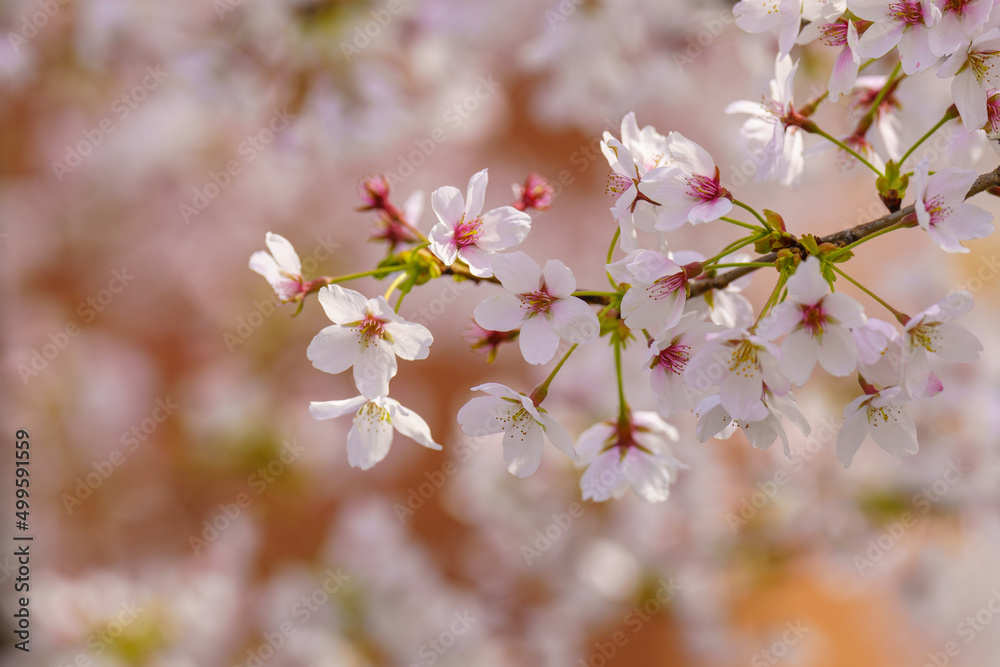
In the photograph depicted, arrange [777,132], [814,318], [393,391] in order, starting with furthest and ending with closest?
[393,391] < [777,132] < [814,318]

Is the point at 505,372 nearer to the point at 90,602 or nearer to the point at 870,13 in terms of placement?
the point at 90,602

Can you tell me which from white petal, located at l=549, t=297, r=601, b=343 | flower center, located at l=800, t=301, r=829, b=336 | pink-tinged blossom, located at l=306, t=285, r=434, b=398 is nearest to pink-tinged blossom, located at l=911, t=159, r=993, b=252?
flower center, located at l=800, t=301, r=829, b=336

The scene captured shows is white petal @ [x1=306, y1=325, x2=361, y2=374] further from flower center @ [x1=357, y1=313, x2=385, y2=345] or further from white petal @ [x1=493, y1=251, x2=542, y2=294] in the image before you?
white petal @ [x1=493, y1=251, x2=542, y2=294]

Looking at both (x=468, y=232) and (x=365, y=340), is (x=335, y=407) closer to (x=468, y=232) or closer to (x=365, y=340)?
(x=365, y=340)

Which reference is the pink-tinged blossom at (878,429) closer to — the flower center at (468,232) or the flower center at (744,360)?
the flower center at (744,360)

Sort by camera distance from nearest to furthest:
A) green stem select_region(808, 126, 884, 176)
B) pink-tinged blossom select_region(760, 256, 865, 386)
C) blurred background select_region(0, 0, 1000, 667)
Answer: pink-tinged blossom select_region(760, 256, 865, 386) → green stem select_region(808, 126, 884, 176) → blurred background select_region(0, 0, 1000, 667)

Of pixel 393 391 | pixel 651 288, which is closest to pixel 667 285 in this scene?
pixel 651 288
